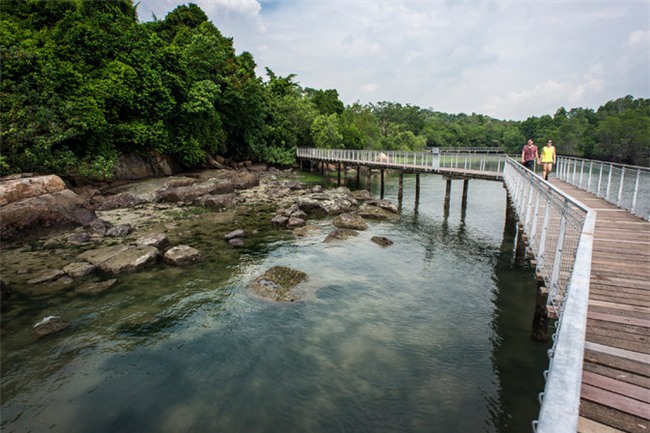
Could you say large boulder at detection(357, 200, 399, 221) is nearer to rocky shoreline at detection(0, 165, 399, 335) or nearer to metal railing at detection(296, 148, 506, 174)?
rocky shoreline at detection(0, 165, 399, 335)

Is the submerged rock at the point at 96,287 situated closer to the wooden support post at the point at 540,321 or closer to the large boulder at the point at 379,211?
the wooden support post at the point at 540,321

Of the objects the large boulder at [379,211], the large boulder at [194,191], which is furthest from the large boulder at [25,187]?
the large boulder at [379,211]

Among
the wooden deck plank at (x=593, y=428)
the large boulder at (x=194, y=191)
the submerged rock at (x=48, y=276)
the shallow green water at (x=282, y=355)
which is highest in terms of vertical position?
the wooden deck plank at (x=593, y=428)

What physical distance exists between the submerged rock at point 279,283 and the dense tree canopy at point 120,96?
1620 centimetres

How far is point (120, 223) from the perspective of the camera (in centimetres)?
1817

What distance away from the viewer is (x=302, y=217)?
20859 mm

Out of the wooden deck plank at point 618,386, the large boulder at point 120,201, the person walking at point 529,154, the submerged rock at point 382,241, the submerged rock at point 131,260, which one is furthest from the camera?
the large boulder at point 120,201

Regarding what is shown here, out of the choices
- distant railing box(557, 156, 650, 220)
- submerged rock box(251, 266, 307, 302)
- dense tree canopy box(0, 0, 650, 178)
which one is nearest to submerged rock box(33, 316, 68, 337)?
submerged rock box(251, 266, 307, 302)

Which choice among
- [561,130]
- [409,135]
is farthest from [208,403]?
[561,130]

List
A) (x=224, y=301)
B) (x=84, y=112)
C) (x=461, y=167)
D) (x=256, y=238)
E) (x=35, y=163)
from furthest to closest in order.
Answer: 1. (x=461, y=167)
2. (x=84, y=112)
3. (x=35, y=163)
4. (x=256, y=238)
5. (x=224, y=301)

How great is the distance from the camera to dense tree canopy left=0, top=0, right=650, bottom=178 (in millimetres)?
19828

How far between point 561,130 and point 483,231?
70147mm

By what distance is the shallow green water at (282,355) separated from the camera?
6.53m

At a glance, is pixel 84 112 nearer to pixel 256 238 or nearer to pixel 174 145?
pixel 174 145
